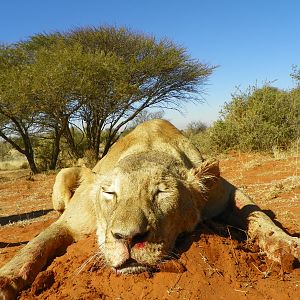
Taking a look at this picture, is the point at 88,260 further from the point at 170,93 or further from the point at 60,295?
the point at 170,93

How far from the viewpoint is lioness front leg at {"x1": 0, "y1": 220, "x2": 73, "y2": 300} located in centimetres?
352

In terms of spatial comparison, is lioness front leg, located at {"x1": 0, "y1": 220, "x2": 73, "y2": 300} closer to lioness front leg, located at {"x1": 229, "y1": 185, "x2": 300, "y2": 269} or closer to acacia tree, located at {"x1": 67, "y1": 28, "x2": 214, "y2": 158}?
lioness front leg, located at {"x1": 229, "y1": 185, "x2": 300, "y2": 269}

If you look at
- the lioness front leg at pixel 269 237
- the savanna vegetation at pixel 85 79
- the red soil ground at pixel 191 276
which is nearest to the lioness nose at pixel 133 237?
the red soil ground at pixel 191 276

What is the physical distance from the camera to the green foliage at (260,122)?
16.2 metres

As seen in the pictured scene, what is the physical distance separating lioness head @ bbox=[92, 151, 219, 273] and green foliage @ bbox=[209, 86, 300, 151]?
12552 millimetres

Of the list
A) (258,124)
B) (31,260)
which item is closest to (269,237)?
(31,260)

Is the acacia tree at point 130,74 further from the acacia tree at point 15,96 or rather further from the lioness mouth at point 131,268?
the lioness mouth at point 131,268

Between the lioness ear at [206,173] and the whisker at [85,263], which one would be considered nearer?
the whisker at [85,263]

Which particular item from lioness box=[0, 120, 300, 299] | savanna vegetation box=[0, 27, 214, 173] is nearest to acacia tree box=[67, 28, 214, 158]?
savanna vegetation box=[0, 27, 214, 173]

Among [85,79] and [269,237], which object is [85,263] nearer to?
[269,237]

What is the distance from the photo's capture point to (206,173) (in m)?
3.89

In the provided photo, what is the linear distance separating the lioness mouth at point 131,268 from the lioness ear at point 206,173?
0.96 meters

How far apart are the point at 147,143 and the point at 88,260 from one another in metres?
1.35

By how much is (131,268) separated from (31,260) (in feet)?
3.55
